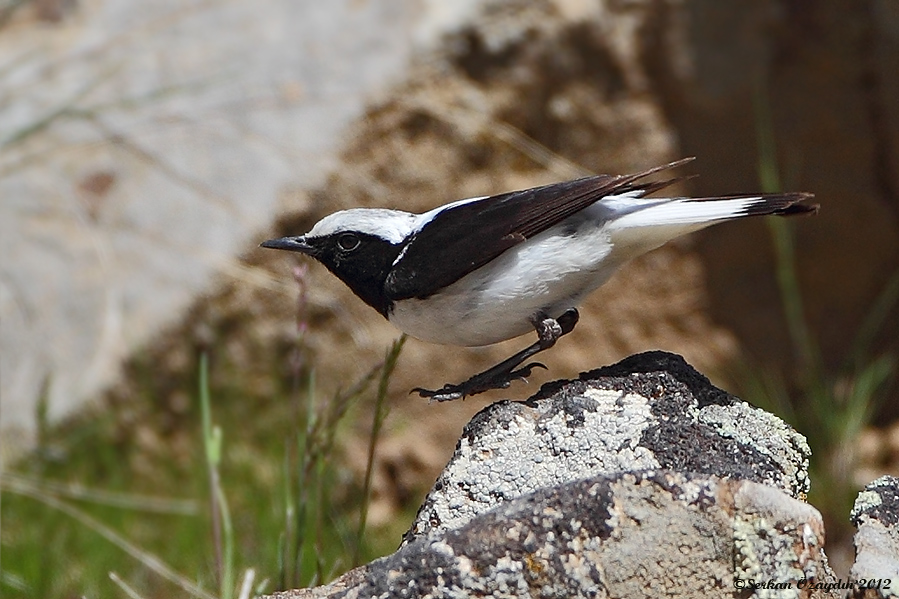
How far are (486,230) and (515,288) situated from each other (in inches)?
8.4

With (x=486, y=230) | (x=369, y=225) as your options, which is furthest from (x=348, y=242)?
(x=486, y=230)

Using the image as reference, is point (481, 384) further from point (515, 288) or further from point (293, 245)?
point (293, 245)

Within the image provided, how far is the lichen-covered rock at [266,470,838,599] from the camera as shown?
2.38m

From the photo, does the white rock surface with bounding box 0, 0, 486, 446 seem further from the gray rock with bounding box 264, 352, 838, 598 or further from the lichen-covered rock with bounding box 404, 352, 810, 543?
the gray rock with bounding box 264, 352, 838, 598

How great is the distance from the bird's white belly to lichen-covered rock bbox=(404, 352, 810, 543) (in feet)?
1.79

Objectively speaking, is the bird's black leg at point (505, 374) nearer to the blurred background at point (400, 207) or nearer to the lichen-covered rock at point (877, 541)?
the lichen-covered rock at point (877, 541)

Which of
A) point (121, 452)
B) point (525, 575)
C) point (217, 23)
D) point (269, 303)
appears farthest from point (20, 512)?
point (525, 575)

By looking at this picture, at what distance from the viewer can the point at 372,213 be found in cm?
388

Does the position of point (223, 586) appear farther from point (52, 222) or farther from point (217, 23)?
point (217, 23)

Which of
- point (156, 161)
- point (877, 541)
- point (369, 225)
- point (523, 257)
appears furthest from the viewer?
point (156, 161)

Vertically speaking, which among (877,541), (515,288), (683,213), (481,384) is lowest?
(877,541)

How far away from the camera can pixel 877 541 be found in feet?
8.59

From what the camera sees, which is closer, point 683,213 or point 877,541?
point 877,541

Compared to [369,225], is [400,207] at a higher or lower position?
higher
